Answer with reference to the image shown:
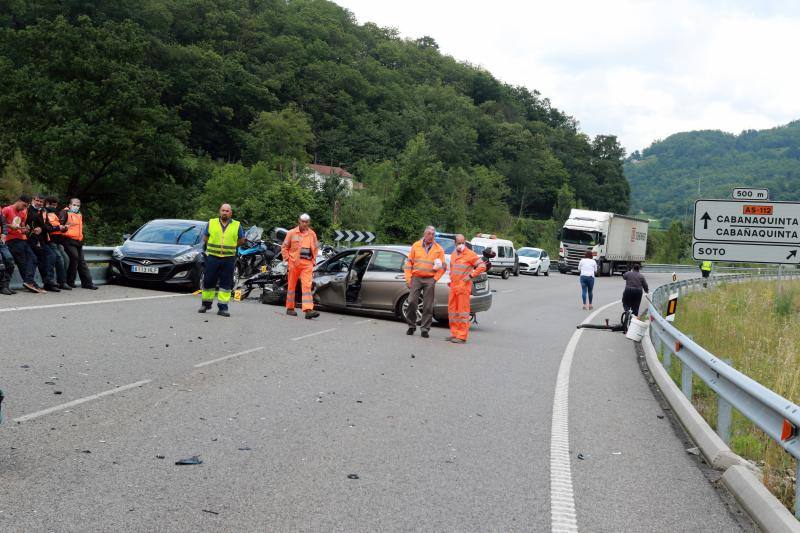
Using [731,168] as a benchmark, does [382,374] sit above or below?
below

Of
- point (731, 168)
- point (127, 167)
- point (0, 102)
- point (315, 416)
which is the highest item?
point (731, 168)

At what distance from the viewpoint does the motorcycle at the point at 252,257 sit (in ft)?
76.3

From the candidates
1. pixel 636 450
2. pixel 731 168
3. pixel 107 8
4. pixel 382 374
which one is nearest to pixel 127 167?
pixel 107 8

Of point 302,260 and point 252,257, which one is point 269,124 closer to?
point 252,257

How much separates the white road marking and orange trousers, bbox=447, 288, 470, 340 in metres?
3.71

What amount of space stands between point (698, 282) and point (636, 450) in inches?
1105

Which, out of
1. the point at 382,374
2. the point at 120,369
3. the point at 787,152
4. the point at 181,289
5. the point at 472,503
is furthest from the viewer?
the point at 787,152

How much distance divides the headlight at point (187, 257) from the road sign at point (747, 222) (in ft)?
34.0

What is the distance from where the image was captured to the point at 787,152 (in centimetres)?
13562

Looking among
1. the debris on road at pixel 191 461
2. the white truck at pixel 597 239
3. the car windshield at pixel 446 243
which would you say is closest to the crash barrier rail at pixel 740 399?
the debris on road at pixel 191 461

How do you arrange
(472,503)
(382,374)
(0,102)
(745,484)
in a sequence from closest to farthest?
(472,503)
(745,484)
(382,374)
(0,102)

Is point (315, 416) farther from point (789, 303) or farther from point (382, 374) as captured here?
point (789, 303)

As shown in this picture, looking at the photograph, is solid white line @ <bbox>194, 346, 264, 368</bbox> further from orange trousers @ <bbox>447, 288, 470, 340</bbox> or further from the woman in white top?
the woman in white top

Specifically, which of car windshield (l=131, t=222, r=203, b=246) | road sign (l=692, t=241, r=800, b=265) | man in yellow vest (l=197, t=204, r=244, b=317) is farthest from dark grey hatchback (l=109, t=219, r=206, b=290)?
road sign (l=692, t=241, r=800, b=265)
